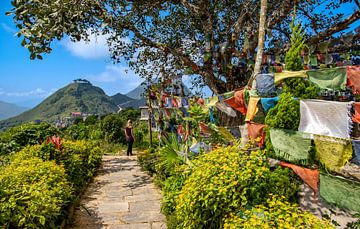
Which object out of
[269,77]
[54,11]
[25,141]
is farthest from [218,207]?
[25,141]

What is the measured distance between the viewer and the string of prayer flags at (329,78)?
390cm

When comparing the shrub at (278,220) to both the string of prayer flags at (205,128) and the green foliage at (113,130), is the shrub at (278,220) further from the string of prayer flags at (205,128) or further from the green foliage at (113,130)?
the green foliage at (113,130)

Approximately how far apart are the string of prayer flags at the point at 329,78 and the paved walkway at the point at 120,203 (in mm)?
3669

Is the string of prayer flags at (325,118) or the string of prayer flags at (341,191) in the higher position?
the string of prayer flags at (325,118)

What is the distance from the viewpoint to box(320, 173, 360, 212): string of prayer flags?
3303mm

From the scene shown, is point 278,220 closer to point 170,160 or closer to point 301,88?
point 301,88

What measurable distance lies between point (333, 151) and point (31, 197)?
15.0 feet

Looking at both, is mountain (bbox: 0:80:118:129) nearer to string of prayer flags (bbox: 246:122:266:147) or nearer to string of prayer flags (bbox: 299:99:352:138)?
string of prayer flags (bbox: 246:122:266:147)

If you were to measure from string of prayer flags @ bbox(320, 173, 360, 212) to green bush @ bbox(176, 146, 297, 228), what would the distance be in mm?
668

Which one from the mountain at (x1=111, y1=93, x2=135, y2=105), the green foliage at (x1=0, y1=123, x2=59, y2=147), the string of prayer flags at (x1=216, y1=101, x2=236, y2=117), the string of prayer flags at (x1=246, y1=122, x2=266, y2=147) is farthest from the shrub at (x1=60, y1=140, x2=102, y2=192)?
the mountain at (x1=111, y1=93, x2=135, y2=105)

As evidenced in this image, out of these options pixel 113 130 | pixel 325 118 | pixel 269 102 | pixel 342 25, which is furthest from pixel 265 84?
pixel 113 130

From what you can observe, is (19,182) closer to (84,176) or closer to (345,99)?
(84,176)

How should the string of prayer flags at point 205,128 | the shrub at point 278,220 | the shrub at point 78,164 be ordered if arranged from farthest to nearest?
the shrub at point 78,164 → the string of prayer flags at point 205,128 → the shrub at point 278,220

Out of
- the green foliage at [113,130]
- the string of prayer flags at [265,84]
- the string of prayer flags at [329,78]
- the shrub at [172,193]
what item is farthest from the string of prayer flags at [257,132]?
the green foliage at [113,130]
